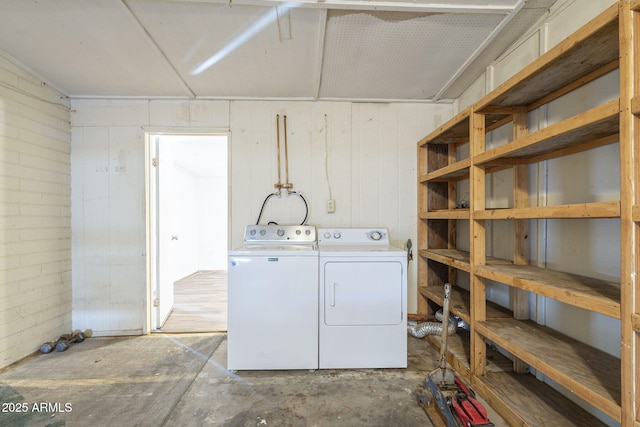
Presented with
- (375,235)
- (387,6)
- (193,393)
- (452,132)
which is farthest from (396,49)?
(193,393)

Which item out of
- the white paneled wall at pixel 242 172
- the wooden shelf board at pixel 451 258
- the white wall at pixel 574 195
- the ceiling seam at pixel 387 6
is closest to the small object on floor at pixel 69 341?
the white paneled wall at pixel 242 172

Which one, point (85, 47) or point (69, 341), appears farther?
point (69, 341)

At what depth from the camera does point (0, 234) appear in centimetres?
188

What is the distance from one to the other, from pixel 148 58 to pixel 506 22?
2.46 meters

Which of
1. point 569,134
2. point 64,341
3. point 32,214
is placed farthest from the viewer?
point 64,341

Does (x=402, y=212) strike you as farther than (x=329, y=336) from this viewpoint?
Yes

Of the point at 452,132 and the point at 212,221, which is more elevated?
the point at 452,132

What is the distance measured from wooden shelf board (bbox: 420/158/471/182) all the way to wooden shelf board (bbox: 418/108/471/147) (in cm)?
29

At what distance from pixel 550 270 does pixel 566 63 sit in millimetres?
1101

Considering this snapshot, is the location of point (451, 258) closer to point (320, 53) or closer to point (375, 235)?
point (375, 235)

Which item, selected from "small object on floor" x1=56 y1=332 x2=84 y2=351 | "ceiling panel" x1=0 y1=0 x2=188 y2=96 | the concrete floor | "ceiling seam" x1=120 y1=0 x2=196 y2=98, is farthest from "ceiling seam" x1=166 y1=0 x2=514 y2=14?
"small object on floor" x1=56 y1=332 x2=84 y2=351

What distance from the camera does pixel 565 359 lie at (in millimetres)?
1188

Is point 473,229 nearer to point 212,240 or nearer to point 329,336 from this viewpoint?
point 329,336

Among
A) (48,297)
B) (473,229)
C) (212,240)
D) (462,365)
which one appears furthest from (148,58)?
(212,240)
